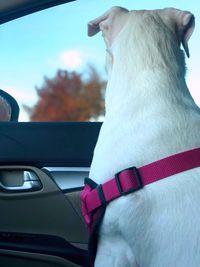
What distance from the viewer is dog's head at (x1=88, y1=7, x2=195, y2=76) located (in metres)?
2.73

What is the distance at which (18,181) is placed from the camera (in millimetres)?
3213

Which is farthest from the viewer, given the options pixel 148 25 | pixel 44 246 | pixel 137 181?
pixel 44 246

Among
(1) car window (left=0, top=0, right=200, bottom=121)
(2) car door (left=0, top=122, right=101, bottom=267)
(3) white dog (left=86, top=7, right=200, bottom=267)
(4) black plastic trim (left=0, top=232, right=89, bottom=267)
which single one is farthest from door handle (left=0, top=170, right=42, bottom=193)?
(3) white dog (left=86, top=7, right=200, bottom=267)

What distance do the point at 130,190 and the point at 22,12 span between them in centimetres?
124

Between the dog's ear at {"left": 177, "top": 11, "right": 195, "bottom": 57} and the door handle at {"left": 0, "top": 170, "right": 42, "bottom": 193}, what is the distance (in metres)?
0.93

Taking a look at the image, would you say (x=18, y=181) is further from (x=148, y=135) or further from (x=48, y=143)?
(x=148, y=135)

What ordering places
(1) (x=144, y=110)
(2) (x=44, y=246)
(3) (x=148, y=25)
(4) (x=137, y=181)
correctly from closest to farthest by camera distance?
(4) (x=137, y=181) < (1) (x=144, y=110) < (3) (x=148, y=25) < (2) (x=44, y=246)

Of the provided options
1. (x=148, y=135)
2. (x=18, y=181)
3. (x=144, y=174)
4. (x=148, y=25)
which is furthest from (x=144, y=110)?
(x=18, y=181)

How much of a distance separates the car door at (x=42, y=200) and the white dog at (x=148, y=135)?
522 millimetres

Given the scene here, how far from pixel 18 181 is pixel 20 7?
808 mm

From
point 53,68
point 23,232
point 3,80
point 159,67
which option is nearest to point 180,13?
point 159,67

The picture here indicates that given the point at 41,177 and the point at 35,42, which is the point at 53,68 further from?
the point at 41,177

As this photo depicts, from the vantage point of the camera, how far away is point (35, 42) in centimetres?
325

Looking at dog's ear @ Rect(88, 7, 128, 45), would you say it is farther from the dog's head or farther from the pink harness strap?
the pink harness strap
